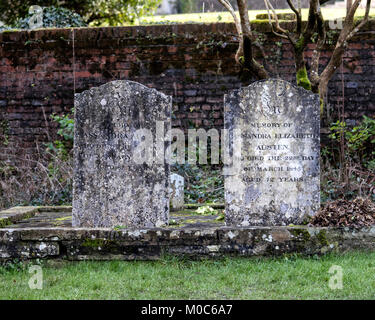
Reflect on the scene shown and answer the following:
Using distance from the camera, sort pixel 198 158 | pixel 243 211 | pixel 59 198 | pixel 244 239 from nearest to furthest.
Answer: pixel 244 239 → pixel 243 211 → pixel 59 198 → pixel 198 158

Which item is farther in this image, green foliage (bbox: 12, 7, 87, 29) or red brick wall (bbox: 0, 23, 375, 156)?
green foliage (bbox: 12, 7, 87, 29)

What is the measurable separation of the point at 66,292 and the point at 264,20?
24.2 ft

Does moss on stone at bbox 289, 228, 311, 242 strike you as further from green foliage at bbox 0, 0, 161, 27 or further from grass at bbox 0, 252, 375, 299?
green foliage at bbox 0, 0, 161, 27

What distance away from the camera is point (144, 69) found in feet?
31.9

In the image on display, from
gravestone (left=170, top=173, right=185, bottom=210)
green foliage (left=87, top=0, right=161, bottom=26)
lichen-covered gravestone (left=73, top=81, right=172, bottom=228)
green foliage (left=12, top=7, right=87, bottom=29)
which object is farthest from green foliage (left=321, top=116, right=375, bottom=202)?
green foliage (left=87, top=0, right=161, bottom=26)

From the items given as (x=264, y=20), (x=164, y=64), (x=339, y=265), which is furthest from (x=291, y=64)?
(x=339, y=265)

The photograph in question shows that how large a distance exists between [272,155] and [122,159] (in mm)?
1689

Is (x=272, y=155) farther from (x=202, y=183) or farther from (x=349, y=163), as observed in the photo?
(x=349, y=163)

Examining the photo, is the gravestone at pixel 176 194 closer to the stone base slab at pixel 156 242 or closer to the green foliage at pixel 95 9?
the stone base slab at pixel 156 242

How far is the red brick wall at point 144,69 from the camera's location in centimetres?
941

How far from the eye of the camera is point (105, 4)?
13961 millimetres

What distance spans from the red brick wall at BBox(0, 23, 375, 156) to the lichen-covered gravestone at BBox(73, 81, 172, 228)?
4428mm

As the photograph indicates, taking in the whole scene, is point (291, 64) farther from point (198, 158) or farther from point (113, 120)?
point (113, 120)

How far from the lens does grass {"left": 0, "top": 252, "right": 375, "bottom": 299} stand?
12.7 feet
